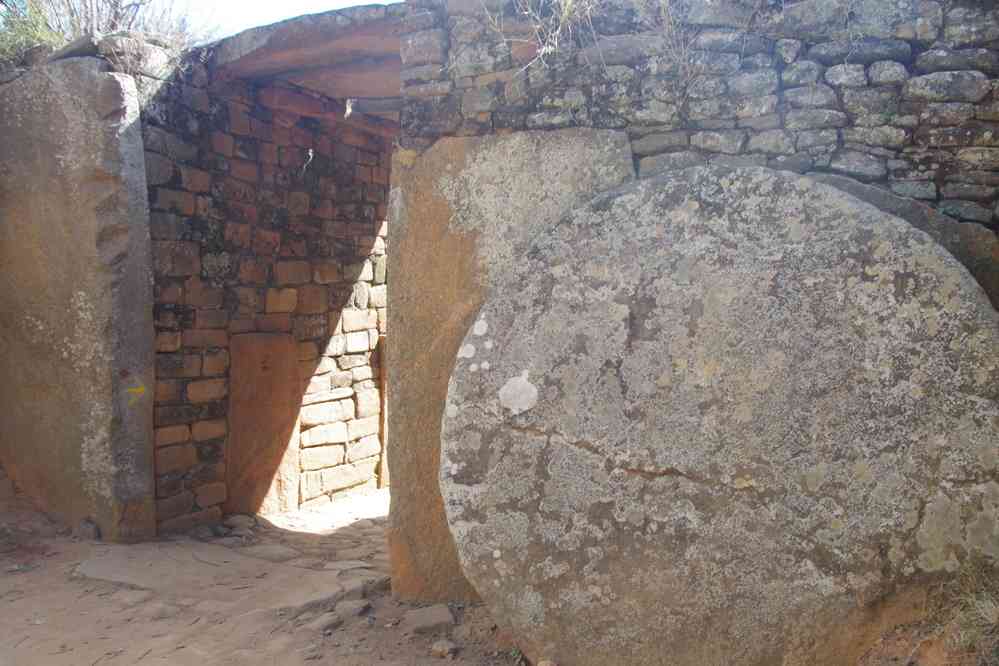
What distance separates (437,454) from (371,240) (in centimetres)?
299

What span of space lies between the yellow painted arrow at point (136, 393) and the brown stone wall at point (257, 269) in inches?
4.4

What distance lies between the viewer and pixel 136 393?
426 centimetres

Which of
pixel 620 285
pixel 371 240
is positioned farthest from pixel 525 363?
pixel 371 240

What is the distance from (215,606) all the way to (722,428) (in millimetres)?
2319

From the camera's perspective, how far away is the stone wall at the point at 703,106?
99.7 inches

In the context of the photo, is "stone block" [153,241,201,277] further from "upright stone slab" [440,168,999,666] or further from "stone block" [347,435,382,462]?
"upright stone slab" [440,168,999,666]

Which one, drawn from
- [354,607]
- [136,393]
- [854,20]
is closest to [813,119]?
[854,20]

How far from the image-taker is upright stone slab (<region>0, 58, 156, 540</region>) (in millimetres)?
4141

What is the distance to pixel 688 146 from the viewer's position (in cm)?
276

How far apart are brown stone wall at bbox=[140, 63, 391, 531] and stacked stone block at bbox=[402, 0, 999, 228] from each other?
7.21 ft

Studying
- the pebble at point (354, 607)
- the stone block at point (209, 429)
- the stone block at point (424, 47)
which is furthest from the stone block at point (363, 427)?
the stone block at point (424, 47)

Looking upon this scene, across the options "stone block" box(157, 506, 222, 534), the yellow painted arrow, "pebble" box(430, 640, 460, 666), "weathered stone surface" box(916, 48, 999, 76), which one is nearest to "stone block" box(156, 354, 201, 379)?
the yellow painted arrow

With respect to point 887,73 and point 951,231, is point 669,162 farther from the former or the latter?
point 951,231

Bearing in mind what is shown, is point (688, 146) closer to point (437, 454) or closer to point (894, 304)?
point (894, 304)
